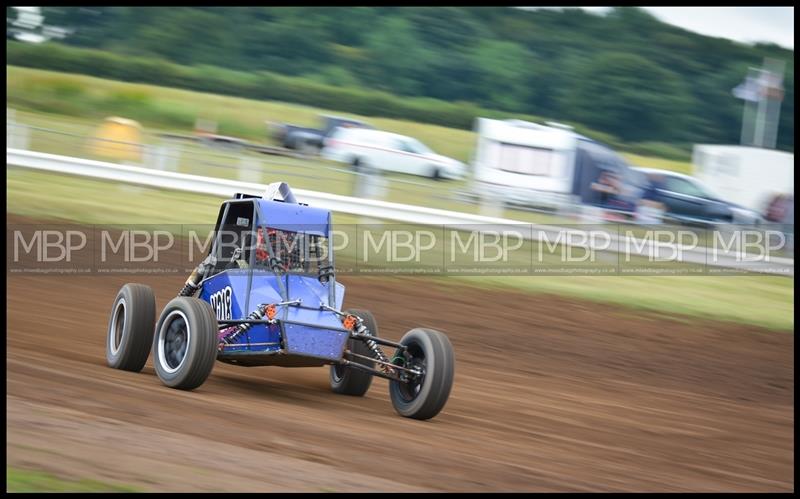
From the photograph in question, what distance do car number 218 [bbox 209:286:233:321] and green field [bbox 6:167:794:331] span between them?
7.24 metres

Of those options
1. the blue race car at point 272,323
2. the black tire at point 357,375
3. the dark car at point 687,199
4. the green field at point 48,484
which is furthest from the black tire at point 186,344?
the dark car at point 687,199

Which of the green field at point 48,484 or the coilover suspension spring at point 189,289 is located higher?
the coilover suspension spring at point 189,289

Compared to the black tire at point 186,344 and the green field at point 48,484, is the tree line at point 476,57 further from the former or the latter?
the green field at point 48,484

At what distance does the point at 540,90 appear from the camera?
3089 cm

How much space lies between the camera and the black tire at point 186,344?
7.75 metres

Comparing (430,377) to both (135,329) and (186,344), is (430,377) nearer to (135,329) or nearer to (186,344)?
(186,344)

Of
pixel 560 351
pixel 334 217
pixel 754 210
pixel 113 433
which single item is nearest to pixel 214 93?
pixel 334 217

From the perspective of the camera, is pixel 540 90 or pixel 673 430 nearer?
pixel 673 430

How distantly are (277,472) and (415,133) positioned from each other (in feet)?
72.8

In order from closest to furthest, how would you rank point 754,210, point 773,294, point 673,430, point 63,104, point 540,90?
1. point 673,430
2. point 773,294
3. point 754,210
4. point 63,104
5. point 540,90

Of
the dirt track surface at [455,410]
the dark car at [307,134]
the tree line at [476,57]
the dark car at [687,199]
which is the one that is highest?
the tree line at [476,57]

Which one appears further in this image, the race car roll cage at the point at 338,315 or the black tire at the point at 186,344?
the race car roll cage at the point at 338,315

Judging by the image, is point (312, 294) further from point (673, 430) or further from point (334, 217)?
point (334, 217)

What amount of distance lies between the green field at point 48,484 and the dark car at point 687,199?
1645cm
